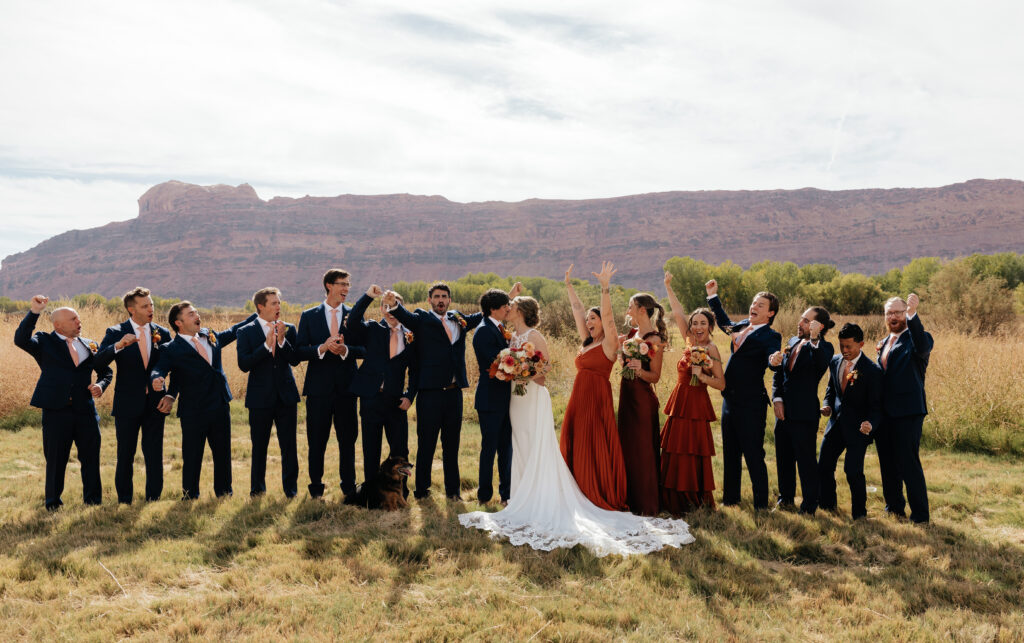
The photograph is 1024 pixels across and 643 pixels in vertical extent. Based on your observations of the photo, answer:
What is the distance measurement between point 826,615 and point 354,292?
11743 centimetres

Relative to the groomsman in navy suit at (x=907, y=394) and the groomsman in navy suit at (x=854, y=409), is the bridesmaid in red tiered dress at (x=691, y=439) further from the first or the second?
the groomsman in navy suit at (x=907, y=394)

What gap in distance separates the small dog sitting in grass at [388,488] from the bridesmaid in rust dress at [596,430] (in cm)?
178

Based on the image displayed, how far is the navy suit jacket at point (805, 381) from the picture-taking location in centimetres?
649

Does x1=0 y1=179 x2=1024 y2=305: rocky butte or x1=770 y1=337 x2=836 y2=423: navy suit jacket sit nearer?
x1=770 y1=337 x2=836 y2=423: navy suit jacket

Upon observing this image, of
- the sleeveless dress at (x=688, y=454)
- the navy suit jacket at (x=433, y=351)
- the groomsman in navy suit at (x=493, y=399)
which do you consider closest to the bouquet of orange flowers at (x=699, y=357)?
the sleeveless dress at (x=688, y=454)

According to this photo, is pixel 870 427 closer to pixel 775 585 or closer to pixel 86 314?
pixel 775 585

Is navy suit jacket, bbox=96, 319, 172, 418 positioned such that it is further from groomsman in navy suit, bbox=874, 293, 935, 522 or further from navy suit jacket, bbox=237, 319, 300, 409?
groomsman in navy suit, bbox=874, 293, 935, 522

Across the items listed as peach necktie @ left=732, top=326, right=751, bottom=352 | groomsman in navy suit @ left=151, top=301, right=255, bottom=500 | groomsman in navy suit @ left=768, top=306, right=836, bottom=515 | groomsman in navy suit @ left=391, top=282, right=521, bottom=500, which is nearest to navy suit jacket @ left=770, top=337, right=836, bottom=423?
groomsman in navy suit @ left=768, top=306, right=836, bottom=515

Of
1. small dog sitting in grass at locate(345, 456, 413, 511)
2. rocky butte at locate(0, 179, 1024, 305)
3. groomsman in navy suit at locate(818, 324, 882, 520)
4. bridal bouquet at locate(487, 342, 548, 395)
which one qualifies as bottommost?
small dog sitting in grass at locate(345, 456, 413, 511)

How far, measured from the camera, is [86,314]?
58.2ft

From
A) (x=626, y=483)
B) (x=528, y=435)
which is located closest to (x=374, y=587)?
(x=528, y=435)

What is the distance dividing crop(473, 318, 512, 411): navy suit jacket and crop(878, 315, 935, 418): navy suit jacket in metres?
3.92

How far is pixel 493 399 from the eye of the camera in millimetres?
6867

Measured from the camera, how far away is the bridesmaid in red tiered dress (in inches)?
261
